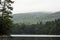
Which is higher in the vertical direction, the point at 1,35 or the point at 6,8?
the point at 6,8

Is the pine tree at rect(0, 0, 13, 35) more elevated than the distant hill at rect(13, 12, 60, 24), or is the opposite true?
the pine tree at rect(0, 0, 13, 35)

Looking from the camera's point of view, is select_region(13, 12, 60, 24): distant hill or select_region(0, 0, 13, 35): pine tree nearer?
select_region(0, 0, 13, 35): pine tree

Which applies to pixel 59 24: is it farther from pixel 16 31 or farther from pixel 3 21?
pixel 3 21

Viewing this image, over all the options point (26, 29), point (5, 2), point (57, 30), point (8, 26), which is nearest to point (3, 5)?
point (5, 2)

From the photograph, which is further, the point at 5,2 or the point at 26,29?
the point at 26,29

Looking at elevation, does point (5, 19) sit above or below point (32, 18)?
above

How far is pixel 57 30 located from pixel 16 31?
11370 millimetres

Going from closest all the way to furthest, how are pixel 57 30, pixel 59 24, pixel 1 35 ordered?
pixel 1 35 < pixel 57 30 < pixel 59 24

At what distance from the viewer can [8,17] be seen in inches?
1521

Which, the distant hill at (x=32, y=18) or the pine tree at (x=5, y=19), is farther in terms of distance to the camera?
the distant hill at (x=32, y=18)

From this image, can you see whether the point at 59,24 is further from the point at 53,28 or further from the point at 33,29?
the point at 33,29

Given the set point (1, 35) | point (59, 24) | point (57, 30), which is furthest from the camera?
point (59, 24)

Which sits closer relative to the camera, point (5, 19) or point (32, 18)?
point (5, 19)

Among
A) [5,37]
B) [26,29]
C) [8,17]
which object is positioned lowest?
[26,29]
